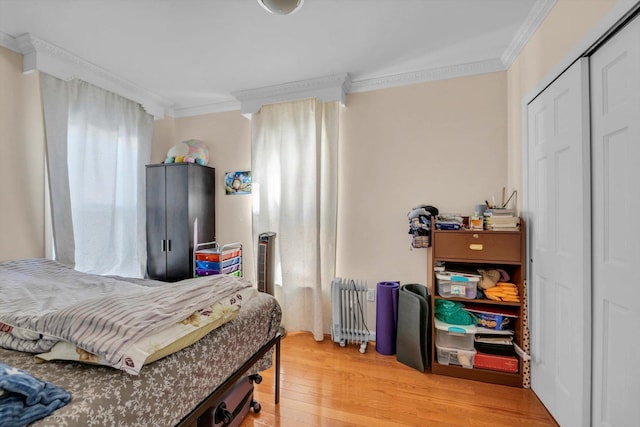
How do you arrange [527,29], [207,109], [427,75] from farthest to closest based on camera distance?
[207,109], [427,75], [527,29]

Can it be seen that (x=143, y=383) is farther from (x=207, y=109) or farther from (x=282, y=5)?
(x=207, y=109)

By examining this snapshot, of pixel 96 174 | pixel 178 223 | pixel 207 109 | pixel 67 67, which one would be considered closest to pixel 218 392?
pixel 178 223

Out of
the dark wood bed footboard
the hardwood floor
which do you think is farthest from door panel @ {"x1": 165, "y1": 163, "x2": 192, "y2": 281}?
the dark wood bed footboard

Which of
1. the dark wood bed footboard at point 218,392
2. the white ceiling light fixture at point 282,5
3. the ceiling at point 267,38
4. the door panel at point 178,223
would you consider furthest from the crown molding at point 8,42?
the dark wood bed footboard at point 218,392

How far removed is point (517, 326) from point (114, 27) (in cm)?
381

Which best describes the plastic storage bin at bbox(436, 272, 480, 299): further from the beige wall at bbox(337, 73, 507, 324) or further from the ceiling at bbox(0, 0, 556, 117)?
the ceiling at bbox(0, 0, 556, 117)

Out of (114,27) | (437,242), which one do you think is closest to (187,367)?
(437,242)

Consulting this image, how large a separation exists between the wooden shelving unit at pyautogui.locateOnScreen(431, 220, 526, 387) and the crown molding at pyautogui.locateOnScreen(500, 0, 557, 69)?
139cm

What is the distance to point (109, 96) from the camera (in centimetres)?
283

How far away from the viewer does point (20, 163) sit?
223 centimetres

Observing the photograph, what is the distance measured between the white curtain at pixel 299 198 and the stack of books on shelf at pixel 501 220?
1.34 meters

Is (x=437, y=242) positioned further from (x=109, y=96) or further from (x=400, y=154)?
(x=109, y=96)

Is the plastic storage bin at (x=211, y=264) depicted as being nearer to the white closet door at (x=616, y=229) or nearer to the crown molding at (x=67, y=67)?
the crown molding at (x=67, y=67)

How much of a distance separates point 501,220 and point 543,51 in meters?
1.17
